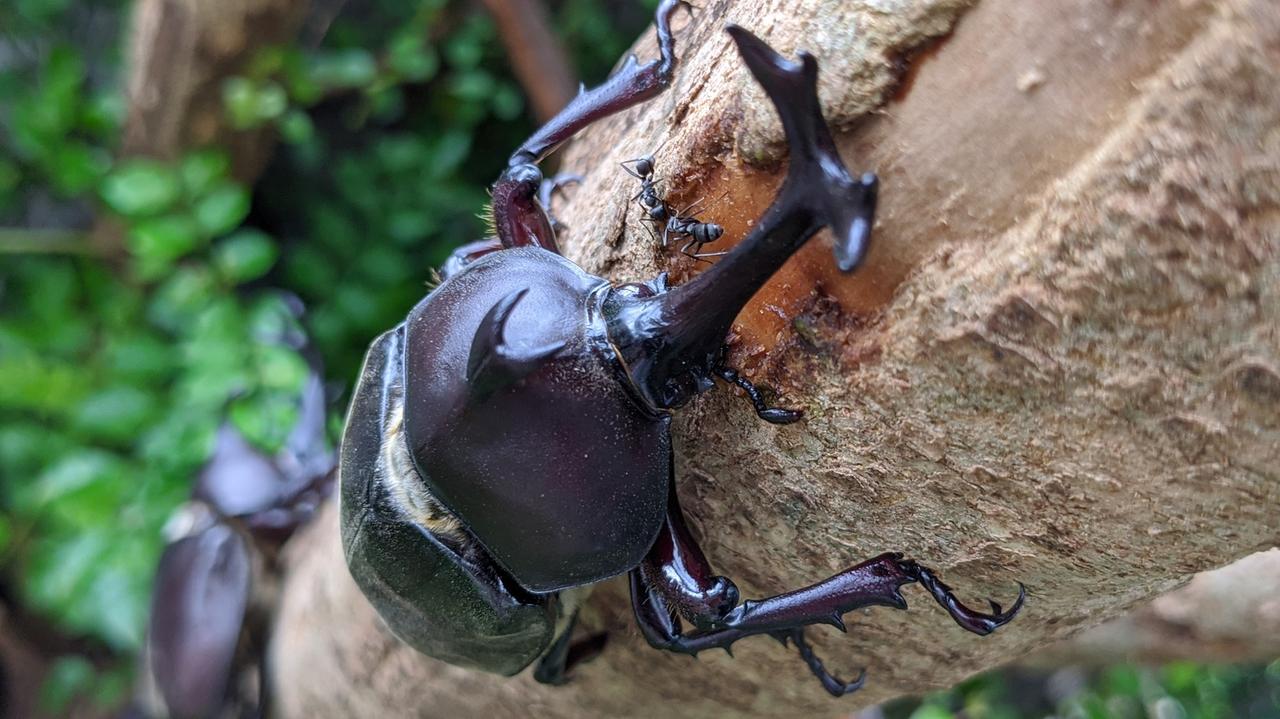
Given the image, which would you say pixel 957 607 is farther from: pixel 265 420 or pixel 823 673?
pixel 265 420

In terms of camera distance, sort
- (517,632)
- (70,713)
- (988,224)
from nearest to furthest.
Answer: (988,224), (517,632), (70,713)

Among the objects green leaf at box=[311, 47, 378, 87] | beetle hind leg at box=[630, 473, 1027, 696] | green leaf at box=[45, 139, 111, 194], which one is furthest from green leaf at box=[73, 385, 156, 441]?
beetle hind leg at box=[630, 473, 1027, 696]

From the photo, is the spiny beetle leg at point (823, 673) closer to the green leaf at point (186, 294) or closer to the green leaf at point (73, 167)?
the green leaf at point (186, 294)

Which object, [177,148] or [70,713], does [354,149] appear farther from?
[70,713]

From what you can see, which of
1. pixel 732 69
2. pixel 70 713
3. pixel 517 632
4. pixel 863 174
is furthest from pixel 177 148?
pixel 863 174

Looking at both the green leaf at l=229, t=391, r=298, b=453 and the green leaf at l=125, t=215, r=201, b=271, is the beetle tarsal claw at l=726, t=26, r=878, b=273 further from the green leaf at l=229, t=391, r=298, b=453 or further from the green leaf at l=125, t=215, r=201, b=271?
the green leaf at l=125, t=215, r=201, b=271

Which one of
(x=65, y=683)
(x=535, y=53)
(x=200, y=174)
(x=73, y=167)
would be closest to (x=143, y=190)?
(x=200, y=174)
